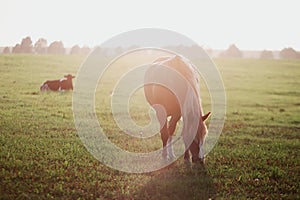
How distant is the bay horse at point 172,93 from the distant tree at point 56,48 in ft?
158

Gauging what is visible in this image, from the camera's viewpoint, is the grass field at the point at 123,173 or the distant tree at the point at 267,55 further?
the distant tree at the point at 267,55

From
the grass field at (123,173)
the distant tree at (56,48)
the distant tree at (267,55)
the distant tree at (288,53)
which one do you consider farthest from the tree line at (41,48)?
the distant tree at (288,53)

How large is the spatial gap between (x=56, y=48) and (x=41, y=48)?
3221 mm

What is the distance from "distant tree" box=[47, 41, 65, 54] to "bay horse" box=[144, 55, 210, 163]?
158 feet

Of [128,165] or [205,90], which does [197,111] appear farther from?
[205,90]

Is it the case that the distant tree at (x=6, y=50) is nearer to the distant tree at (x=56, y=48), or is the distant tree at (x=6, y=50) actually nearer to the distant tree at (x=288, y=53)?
the distant tree at (x=56, y=48)

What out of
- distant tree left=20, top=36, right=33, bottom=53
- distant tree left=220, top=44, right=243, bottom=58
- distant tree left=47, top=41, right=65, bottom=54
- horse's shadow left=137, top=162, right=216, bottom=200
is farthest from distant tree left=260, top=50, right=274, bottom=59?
horse's shadow left=137, top=162, right=216, bottom=200

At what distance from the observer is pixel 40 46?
52875 mm

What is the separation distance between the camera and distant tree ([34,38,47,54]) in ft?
170

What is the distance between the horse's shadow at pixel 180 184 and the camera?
677 cm

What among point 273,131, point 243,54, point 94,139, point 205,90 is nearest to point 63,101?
point 94,139

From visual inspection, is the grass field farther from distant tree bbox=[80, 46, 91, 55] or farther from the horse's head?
distant tree bbox=[80, 46, 91, 55]

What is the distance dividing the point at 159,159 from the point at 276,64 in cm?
5253

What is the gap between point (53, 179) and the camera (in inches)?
279
